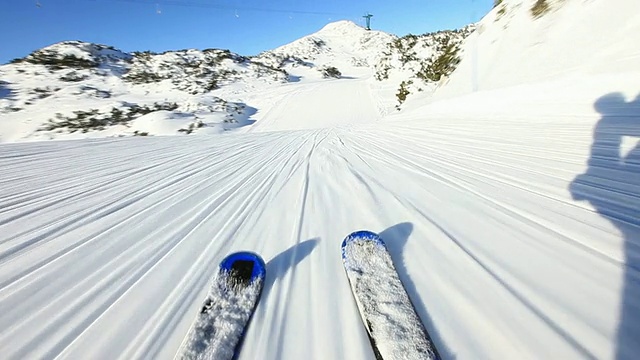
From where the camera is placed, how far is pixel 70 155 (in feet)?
21.7

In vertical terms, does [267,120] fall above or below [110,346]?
above

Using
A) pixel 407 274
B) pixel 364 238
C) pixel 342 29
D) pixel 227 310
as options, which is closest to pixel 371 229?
pixel 364 238

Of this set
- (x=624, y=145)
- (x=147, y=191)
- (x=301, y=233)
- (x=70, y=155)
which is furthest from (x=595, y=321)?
(x=70, y=155)

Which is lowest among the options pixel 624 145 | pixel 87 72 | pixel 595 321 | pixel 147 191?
pixel 595 321

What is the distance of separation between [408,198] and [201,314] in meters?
2.58

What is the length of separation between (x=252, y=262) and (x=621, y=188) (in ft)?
12.1

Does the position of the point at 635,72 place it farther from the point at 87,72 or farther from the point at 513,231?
the point at 87,72

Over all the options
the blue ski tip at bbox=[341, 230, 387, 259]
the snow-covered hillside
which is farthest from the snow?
the snow-covered hillside

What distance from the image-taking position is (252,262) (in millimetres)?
2188

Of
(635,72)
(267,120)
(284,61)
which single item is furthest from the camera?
(284,61)

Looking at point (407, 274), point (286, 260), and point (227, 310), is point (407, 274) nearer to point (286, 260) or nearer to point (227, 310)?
point (286, 260)

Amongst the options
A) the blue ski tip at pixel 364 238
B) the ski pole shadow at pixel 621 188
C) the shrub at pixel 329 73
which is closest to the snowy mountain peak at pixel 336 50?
the shrub at pixel 329 73

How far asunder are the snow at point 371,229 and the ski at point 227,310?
0.11 meters

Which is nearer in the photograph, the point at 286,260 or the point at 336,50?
the point at 286,260
